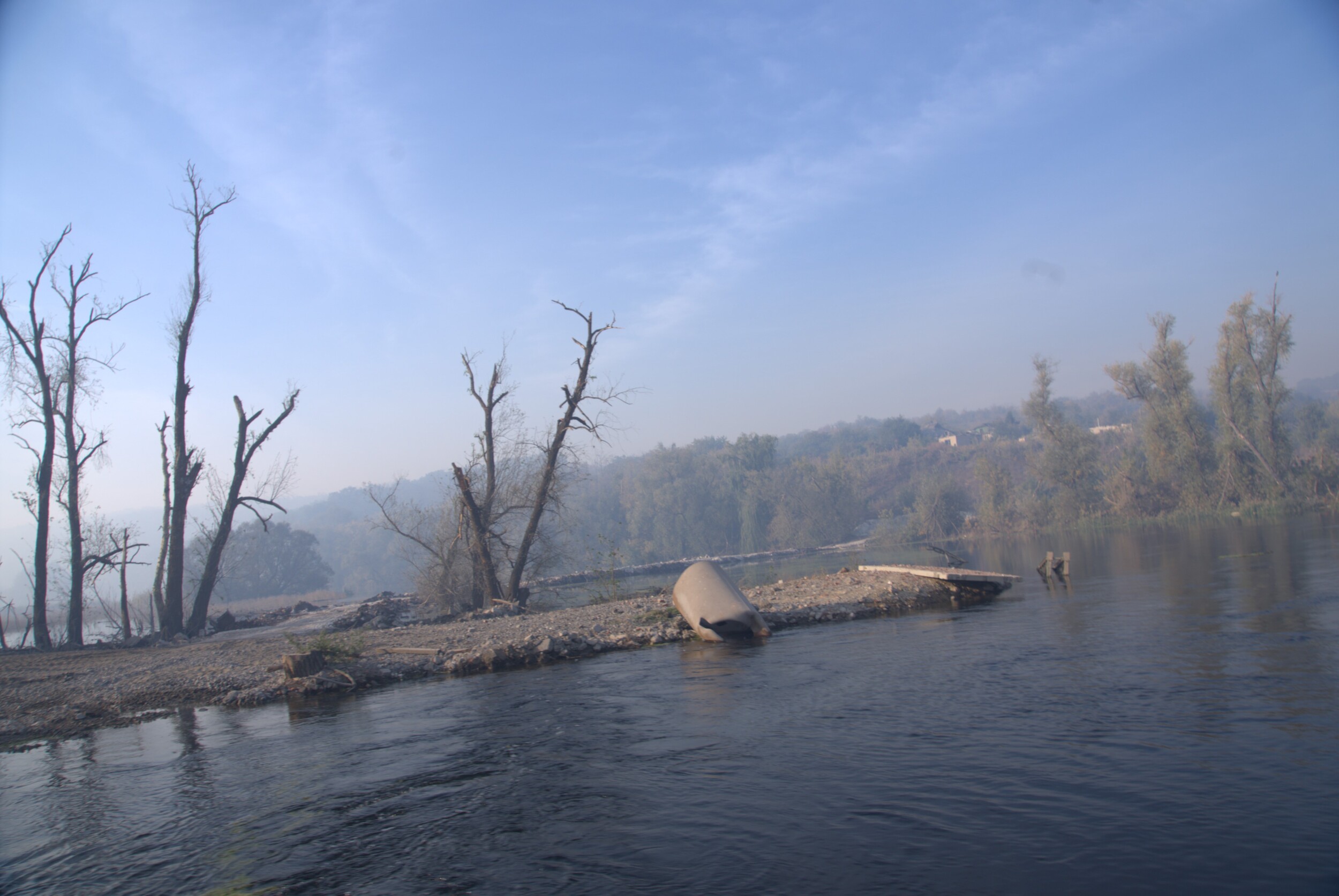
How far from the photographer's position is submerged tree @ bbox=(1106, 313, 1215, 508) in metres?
55.2

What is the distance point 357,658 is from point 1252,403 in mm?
62575

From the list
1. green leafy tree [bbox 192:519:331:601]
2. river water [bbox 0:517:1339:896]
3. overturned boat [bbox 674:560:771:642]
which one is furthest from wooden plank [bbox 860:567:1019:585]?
green leafy tree [bbox 192:519:331:601]

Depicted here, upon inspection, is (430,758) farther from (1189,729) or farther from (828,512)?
(828,512)

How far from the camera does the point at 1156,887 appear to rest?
191 inches

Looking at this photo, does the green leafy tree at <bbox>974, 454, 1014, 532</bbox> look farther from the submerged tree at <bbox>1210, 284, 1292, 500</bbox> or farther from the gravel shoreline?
the gravel shoreline

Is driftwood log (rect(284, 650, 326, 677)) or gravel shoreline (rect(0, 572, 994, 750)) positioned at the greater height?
driftwood log (rect(284, 650, 326, 677))

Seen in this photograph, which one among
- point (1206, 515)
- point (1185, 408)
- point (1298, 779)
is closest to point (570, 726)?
point (1298, 779)

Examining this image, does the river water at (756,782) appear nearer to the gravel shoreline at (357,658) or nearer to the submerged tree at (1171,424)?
the gravel shoreline at (357,658)

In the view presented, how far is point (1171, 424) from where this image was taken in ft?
187

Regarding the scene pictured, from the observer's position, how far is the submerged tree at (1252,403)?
51.1 m

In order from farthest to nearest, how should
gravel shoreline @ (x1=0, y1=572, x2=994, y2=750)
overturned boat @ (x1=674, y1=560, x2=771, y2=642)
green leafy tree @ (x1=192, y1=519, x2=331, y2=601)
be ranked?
green leafy tree @ (x1=192, y1=519, x2=331, y2=601), overturned boat @ (x1=674, y1=560, x2=771, y2=642), gravel shoreline @ (x1=0, y1=572, x2=994, y2=750)

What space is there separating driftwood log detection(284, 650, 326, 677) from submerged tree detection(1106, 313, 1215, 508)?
199ft

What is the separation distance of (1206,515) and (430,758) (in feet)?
194

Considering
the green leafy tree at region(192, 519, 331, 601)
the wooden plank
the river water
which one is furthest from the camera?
the green leafy tree at region(192, 519, 331, 601)
